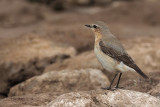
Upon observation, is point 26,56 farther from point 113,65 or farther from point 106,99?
point 106,99

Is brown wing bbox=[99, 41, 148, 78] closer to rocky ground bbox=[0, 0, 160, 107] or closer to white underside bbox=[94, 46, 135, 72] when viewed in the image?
white underside bbox=[94, 46, 135, 72]

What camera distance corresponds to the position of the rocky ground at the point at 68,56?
7.71 metres

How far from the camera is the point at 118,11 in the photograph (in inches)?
896

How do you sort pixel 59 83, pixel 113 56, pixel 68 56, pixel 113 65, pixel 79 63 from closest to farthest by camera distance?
pixel 113 65, pixel 113 56, pixel 59 83, pixel 79 63, pixel 68 56

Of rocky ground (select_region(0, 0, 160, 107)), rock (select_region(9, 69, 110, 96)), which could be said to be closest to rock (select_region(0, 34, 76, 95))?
rocky ground (select_region(0, 0, 160, 107))

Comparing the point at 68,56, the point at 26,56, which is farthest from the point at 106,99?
the point at 68,56

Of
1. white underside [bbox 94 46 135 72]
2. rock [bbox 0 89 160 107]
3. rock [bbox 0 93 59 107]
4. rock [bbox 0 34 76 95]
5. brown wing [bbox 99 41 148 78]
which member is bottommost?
rock [bbox 0 34 76 95]

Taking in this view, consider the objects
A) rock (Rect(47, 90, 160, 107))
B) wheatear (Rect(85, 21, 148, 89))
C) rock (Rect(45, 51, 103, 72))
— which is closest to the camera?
rock (Rect(47, 90, 160, 107))

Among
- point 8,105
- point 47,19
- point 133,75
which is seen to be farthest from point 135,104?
point 47,19

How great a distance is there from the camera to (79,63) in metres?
12.2

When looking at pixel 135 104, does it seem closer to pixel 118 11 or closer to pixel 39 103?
pixel 39 103

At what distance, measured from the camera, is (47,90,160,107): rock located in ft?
23.5

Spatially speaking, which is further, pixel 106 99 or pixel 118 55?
pixel 118 55

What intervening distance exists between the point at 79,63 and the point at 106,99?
4.74 metres
